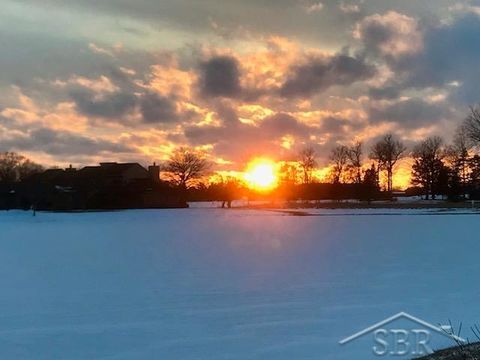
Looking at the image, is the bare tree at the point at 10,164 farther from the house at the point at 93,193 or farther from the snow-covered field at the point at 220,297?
the snow-covered field at the point at 220,297

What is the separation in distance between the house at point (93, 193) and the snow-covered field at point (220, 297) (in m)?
44.0

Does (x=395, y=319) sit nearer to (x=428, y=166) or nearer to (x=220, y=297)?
(x=220, y=297)

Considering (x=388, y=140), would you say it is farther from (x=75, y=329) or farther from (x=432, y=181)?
(x=75, y=329)

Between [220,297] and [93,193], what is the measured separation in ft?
180

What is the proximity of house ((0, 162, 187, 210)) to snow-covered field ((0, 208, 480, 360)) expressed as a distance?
44004 millimetres

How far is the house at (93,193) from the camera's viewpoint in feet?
199

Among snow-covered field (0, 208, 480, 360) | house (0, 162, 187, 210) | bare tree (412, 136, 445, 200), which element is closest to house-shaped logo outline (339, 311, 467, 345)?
snow-covered field (0, 208, 480, 360)

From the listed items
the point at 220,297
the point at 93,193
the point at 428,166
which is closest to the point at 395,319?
the point at 220,297

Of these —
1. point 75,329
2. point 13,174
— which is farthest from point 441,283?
point 13,174

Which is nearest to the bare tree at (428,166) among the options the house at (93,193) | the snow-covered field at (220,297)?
the house at (93,193)

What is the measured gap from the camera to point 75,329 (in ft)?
25.8

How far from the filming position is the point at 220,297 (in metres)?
10.0

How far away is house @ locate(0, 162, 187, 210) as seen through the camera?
60656mm

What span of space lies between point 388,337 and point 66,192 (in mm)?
57752
